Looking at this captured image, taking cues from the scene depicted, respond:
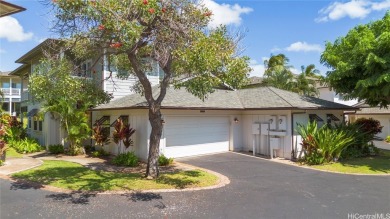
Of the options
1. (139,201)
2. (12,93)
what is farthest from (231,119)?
(12,93)

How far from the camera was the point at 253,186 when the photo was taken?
1007cm

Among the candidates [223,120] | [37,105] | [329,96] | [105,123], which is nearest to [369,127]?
[223,120]

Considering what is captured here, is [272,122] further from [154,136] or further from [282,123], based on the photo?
[154,136]

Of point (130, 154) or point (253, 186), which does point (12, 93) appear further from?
point (253, 186)

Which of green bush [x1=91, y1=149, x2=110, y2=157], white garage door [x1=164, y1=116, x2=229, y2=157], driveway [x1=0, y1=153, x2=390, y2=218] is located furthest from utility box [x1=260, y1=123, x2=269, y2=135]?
green bush [x1=91, y1=149, x2=110, y2=157]

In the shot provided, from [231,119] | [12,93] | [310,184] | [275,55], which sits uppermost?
[275,55]

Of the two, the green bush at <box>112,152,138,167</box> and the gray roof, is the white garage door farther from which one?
the green bush at <box>112,152,138,167</box>

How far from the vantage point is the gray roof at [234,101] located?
50.0ft

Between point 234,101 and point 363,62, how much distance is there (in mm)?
7494

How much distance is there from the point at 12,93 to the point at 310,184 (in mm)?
45685

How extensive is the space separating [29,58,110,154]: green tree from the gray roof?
1.22 meters

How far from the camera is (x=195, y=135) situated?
16641mm

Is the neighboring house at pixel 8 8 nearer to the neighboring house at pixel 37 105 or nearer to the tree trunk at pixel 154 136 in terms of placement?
the tree trunk at pixel 154 136

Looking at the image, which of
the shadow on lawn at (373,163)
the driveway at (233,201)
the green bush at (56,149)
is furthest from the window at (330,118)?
the green bush at (56,149)
